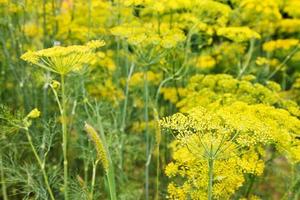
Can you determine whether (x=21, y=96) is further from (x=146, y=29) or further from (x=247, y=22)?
(x=247, y=22)

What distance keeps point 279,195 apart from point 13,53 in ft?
9.11

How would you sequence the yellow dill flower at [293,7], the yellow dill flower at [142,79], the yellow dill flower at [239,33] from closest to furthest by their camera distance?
the yellow dill flower at [239,33] < the yellow dill flower at [142,79] < the yellow dill flower at [293,7]

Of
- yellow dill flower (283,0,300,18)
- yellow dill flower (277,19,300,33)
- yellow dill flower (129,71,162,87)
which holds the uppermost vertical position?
yellow dill flower (283,0,300,18)

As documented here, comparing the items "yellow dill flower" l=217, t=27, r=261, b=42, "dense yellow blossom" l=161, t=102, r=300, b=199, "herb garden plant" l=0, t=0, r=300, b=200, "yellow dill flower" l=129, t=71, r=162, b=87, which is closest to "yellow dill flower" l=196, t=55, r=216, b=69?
"herb garden plant" l=0, t=0, r=300, b=200

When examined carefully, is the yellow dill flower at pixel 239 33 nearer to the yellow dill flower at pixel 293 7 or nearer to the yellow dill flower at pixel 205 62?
the yellow dill flower at pixel 205 62

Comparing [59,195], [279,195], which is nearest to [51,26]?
[59,195]

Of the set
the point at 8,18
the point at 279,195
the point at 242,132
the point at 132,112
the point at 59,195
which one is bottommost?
the point at 279,195

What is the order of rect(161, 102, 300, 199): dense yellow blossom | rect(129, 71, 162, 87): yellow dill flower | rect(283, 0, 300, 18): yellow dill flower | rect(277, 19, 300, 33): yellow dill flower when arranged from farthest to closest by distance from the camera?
rect(277, 19, 300, 33): yellow dill flower, rect(283, 0, 300, 18): yellow dill flower, rect(129, 71, 162, 87): yellow dill flower, rect(161, 102, 300, 199): dense yellow blossom

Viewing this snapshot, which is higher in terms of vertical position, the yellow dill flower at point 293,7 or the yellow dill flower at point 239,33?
the yellow dill flower at point 293,7

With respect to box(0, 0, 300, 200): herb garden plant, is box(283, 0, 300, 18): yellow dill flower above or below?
above

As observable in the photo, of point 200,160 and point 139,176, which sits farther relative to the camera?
point 139,176

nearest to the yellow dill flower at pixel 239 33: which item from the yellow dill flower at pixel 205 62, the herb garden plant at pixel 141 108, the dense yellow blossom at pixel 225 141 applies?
the herb garden plant at pixel 141 108

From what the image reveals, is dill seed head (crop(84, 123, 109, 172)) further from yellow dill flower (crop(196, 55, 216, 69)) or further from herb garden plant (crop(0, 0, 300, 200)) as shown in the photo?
yellow dill flower (crop(196, 55, 216, 69))

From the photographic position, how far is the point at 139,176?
474 cm
